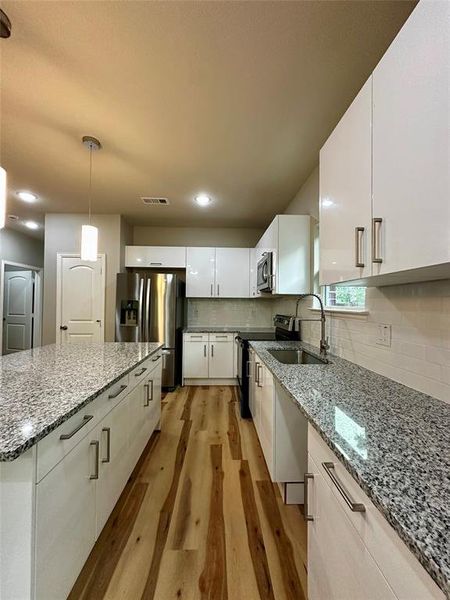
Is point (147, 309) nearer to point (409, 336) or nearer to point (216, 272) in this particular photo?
point (216, 272)

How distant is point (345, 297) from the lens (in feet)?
6.95

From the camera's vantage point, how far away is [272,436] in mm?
1753

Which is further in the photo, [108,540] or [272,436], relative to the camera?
[272,436]

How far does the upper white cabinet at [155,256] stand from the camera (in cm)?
430

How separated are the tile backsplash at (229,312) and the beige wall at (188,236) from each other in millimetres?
993

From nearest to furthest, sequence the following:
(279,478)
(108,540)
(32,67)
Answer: (108,540) < (32,67) < (279,478)

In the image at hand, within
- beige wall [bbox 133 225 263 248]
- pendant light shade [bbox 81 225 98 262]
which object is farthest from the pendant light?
beige wall [bbox 133 225 263 248]

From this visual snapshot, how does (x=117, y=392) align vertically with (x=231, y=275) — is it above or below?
below

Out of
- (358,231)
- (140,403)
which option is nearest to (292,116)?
(358,231)

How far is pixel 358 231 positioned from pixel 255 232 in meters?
3.71

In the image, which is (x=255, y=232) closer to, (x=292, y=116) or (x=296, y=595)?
(x=292, y=116)

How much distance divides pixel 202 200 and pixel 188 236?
1.27m

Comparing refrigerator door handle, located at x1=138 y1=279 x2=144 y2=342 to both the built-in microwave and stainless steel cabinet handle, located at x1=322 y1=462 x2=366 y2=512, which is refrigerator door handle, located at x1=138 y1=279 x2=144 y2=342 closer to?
the built-in microwave

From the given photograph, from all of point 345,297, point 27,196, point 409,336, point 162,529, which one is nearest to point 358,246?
point 409,336
